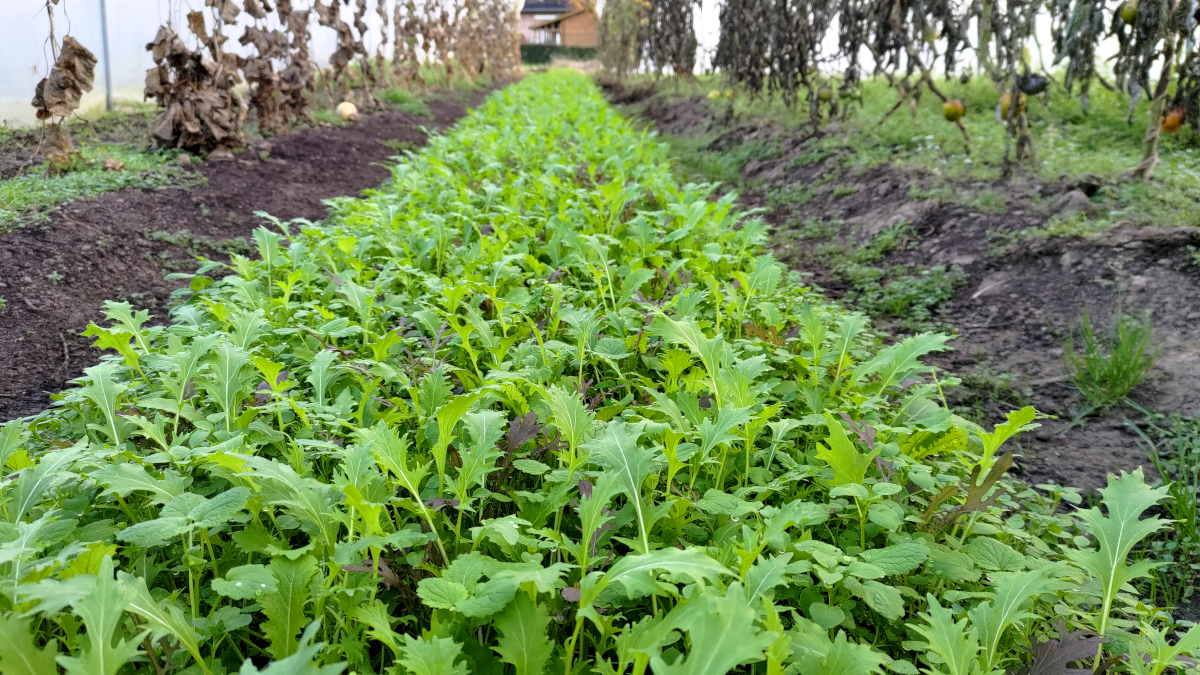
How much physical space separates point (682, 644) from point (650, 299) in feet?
5.23

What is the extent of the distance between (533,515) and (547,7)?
57.9 metres

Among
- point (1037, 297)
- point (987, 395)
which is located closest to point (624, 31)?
point (1037, 297)

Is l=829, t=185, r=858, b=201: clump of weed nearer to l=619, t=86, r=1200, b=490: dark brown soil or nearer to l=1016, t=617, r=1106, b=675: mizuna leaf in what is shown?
l=619, t=86, r=1200, b=490: dark brown soil

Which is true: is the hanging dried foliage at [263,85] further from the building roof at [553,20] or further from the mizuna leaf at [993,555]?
the building roof at [553,20]

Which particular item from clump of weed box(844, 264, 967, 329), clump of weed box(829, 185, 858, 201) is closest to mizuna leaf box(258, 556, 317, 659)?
clump of weed box(844, 264, 967, 329)

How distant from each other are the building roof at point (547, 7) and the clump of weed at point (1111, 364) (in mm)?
53903

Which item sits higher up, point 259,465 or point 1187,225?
point 1187,225

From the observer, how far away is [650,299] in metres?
2.70

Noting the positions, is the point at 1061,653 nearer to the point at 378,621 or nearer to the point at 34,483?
the point at 378,621

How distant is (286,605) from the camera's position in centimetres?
116

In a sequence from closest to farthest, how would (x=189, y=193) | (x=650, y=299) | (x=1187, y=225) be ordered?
1. (x=650, y=299)
2. (x=1187, y=225)
3. (x=189, y=193)

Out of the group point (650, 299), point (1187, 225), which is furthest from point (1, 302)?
point (1187, 225)

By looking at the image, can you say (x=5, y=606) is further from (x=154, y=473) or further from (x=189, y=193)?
(x=189, y=193)

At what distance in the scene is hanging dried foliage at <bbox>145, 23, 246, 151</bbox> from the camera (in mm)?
5617
